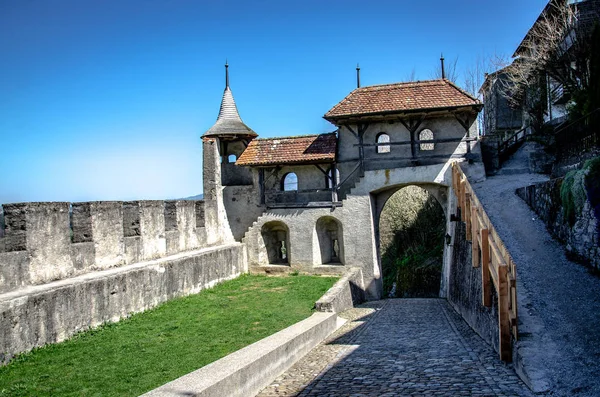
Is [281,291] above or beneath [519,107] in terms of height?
beneath

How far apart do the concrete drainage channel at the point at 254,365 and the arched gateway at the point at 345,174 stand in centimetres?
786

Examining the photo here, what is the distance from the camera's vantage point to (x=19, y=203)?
36.9ft

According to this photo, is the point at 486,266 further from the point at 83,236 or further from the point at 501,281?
the point at 83,236

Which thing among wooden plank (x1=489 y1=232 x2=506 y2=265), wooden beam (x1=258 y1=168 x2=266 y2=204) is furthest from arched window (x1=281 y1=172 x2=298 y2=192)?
wooden plank (x1=489 y1=232 x2=506 y2=265)

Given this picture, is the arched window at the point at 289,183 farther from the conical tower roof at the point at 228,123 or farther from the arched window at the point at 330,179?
the conical tower roof at the point at 228,123

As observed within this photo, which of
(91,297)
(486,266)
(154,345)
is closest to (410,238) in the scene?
(486,266)

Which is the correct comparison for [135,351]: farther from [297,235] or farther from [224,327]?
[297,235]

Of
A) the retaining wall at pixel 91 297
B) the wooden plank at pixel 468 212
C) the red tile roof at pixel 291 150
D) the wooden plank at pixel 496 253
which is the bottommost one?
the retaining wall at pixel 91 297

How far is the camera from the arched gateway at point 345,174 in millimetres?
20000

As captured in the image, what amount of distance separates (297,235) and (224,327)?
959 cm

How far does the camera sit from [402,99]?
66.6 ft

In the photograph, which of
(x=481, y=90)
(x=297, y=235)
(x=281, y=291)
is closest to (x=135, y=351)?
(x=281, y=291)

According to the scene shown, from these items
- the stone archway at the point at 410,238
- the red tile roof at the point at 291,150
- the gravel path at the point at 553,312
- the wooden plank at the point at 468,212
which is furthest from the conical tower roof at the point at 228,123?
the gravel path at the point at 553,312

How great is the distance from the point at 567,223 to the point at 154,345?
8710 mm
